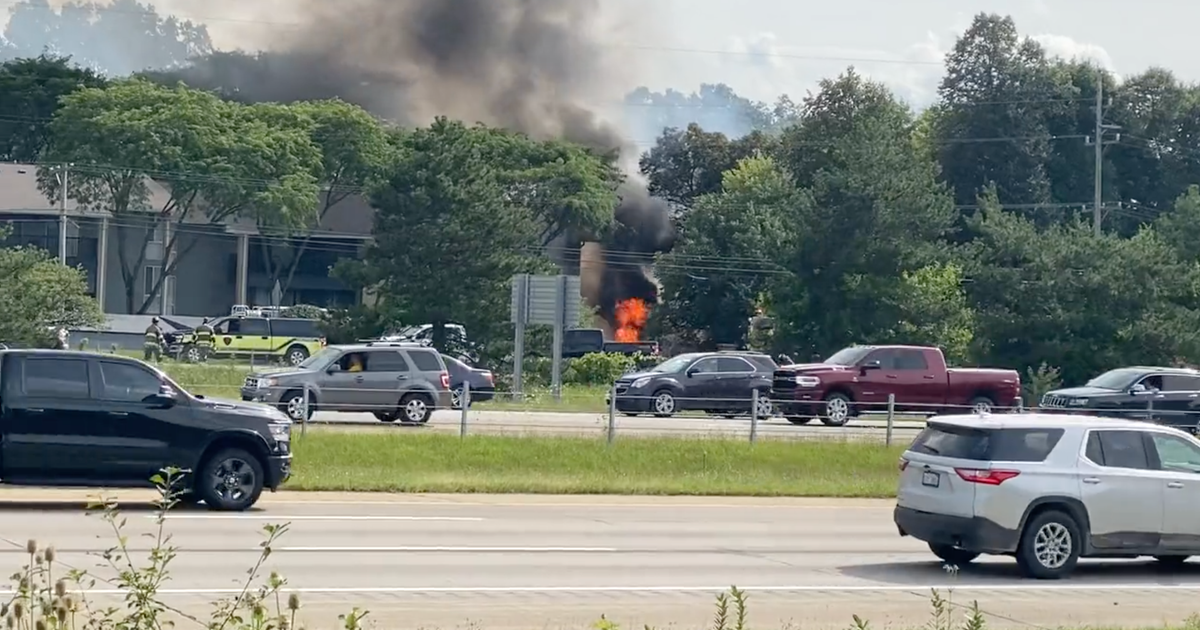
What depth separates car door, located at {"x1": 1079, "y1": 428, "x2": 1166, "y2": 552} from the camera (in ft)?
51.2

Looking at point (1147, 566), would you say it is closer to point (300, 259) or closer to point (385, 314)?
Result: point (385, 314)

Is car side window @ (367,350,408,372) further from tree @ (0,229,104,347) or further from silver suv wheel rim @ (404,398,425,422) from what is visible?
tree @ (0,229,104,347)

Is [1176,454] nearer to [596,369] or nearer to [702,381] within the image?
[702,381]

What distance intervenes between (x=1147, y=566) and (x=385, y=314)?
36145 mm

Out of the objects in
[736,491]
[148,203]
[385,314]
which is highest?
[148,203]

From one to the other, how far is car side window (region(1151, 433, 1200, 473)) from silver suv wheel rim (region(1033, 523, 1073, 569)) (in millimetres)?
1393

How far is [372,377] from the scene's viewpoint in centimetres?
3281

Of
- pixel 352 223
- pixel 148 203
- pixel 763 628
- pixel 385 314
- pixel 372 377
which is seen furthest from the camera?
pixel 352 223

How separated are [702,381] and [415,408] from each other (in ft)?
28.0

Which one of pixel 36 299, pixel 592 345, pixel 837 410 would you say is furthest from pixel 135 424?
pixel 592 345

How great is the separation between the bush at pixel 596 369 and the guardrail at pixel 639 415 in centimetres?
1142

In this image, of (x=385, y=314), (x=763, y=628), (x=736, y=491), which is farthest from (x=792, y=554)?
(x=385, y=314)

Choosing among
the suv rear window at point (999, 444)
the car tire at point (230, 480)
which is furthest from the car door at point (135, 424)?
the suv rear window at point (999, 444)

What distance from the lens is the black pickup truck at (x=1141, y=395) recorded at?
36781 mm
